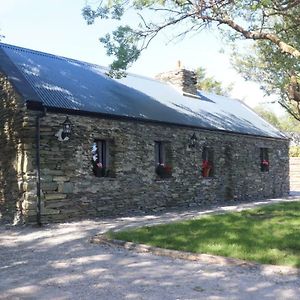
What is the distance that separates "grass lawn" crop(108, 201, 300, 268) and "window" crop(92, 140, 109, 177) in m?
3.94

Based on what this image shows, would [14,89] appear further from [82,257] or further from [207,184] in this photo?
[207,184]

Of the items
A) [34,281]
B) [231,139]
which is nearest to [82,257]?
[34,281]

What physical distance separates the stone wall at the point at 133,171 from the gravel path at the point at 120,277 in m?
3.77

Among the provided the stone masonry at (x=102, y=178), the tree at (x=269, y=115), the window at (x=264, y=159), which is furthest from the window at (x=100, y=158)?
the tree at (x=269, y=115)

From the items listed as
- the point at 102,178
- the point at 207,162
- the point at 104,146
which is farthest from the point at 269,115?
the point at 102,178

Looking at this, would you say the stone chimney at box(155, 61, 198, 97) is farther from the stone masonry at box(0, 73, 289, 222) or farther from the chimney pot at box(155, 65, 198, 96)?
the stone masonry at box(0, 73, 289, 222)

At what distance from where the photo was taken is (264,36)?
9.77 meters

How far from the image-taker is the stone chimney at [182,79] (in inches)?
810

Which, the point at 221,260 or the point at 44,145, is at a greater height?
the point at 44,145

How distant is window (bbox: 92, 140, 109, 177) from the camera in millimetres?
13336

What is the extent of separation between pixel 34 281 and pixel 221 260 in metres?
2.77

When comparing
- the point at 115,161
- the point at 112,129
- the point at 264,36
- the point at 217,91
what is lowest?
the point at 115,161

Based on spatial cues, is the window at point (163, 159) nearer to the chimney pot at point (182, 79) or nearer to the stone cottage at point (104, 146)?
the stone cottage at point (104, 146)

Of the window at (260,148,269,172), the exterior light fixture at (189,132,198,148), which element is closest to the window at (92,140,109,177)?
the exterior light fixture at (189,132,198,148)
